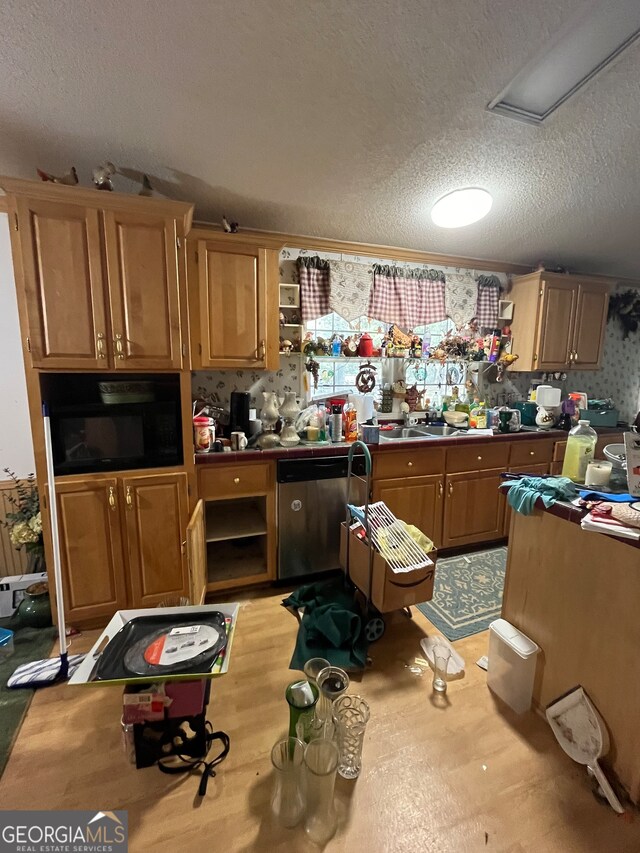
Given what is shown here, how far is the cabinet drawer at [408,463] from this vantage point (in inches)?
97.9

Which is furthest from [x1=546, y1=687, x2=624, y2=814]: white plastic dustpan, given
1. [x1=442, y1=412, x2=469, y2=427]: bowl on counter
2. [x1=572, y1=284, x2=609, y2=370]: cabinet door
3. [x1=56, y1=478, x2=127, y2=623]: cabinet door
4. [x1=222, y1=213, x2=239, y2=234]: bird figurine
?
[x1=572, y1=284, x2=609, y2=370]: cabinet door

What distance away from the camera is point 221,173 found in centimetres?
188

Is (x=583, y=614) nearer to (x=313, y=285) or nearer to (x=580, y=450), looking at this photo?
(x=580, y=450)

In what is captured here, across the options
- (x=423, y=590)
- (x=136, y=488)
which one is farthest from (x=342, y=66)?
(x=423, y=590)

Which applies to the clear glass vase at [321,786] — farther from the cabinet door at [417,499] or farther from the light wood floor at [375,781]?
the cabinet door at [417,499]

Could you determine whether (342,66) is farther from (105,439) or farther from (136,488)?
(136,488)

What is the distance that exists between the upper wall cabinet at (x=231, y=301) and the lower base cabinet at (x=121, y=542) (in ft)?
2.70

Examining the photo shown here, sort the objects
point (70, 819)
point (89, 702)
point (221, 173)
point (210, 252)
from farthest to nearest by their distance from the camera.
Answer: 1. point (210, 252)
2. point (221, 173)
3. point (89, 702)
4. point (70, 819)

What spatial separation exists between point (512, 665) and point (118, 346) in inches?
92.9

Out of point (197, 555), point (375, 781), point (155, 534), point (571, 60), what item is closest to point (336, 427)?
point (197, 555)

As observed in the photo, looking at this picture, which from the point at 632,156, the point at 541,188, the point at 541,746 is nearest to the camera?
the point at 541,746

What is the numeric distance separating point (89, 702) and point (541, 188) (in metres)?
3.41

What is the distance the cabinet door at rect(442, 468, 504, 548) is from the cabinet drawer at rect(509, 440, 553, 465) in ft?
0.66

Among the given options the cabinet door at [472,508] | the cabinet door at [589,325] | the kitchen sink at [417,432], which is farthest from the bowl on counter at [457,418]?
the cabinet door at [589,325]
